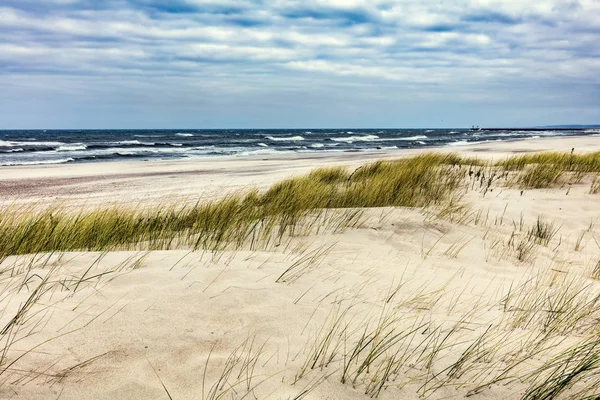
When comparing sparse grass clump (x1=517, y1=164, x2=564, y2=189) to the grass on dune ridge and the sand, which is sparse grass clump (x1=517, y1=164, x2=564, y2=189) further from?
the sand

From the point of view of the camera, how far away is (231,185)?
12.3 meters

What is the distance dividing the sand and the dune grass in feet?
2.03

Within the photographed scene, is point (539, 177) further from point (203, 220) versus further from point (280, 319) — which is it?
point (280, 319)

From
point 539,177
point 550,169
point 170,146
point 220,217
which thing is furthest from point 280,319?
point 170,146

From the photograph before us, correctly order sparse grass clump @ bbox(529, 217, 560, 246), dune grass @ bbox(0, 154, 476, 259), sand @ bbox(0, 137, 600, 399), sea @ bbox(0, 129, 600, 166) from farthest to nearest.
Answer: sea @ bbox(0, 129, 600, 166)
sparse grass clump @ bbox(529, 217, 560, 246)
dune grass @ bbox(0, 154, 476, 259)
sand @ bbox(0, 137, 600, 399)

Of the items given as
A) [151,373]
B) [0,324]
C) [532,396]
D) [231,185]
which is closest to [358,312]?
[532,396]

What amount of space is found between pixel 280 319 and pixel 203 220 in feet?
10.0

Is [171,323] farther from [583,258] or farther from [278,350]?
[583,258]

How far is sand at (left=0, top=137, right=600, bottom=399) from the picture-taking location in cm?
198

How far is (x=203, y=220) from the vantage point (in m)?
5.38

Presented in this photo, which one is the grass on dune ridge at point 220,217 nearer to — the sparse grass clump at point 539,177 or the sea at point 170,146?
the sparse grass clump at point 539,177

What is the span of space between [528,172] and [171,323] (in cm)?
942

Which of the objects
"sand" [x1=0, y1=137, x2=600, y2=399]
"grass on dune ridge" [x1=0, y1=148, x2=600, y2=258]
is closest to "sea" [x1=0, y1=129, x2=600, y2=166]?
"grass on dune ridge" [x1=0, y1=148, x2=600, y2=258]

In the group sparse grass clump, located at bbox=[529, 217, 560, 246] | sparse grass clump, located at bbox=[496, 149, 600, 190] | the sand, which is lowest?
sparse grass clump, located at bbox=[529, 217, 560, 246]
